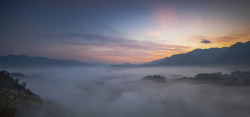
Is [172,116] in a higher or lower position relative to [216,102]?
lower

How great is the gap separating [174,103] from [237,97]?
90725mm

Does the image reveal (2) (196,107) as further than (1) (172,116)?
Yes

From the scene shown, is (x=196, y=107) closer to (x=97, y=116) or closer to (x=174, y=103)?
(x=174, y=103)

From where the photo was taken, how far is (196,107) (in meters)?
178

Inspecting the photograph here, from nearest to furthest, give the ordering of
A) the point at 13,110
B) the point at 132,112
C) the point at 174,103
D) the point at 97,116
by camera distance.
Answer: the point at 13,110
the point at 97,116
the point at 132,112
the point at 174,103

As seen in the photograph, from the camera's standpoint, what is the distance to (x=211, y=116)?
14575cm

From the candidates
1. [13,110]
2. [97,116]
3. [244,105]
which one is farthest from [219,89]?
[13,110]

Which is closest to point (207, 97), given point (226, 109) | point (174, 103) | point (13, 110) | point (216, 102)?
point (216, 102)

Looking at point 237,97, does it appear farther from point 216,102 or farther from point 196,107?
point 196,107

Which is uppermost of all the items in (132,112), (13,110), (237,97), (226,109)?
(13,110)

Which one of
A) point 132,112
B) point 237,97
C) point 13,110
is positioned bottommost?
point 132,112

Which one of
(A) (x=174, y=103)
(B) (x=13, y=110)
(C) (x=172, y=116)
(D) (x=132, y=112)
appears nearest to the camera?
(B) (x=13, y=110)

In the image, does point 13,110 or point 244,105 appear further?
point 244,105

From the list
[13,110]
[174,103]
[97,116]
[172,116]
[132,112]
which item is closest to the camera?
A: [13,110]
